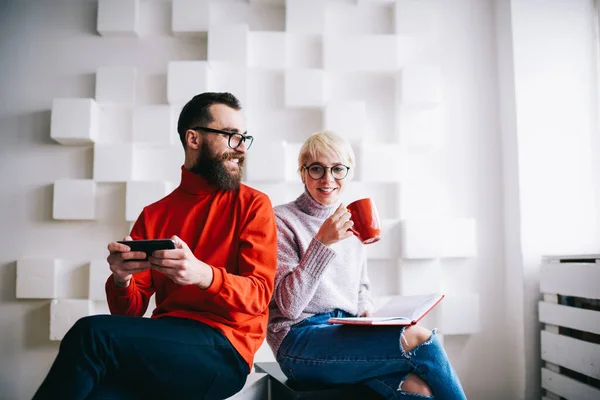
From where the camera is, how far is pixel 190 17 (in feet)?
7.50

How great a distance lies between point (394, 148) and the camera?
228 centimetres

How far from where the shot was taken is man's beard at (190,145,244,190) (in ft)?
4.76

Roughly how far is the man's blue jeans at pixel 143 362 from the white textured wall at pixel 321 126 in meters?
1.02

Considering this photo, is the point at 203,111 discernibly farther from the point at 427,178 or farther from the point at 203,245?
the point at 427,178

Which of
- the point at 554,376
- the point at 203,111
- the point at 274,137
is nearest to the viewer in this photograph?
the point at 203,111

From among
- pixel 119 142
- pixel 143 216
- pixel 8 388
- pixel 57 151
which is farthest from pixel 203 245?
pixel 8 388

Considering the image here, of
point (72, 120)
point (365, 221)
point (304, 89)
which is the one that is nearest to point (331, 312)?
point (365, 221)

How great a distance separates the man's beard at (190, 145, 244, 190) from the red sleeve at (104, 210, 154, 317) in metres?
0.23

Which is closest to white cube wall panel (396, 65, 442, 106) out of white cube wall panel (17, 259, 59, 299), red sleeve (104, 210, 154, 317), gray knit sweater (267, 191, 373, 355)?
gray knit sweater (267, 191, 373, 355)

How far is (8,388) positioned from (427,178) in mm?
2100

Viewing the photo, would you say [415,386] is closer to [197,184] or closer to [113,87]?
[197,184]

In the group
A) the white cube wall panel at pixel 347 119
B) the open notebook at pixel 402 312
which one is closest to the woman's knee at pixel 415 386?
the open notebook at pixel 402 312

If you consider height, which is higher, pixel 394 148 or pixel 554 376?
pixel 394 148

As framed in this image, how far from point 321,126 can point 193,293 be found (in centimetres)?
124
